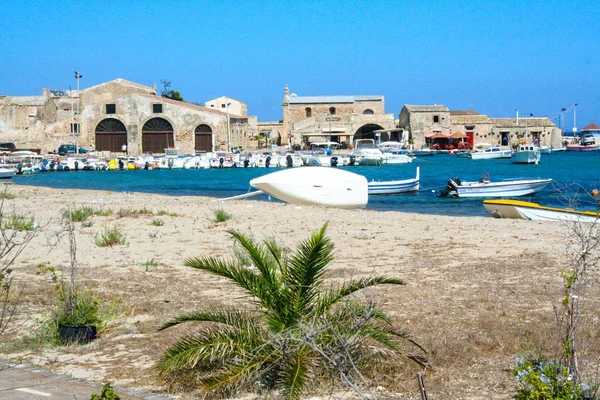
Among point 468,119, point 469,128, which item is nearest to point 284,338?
point 469,128

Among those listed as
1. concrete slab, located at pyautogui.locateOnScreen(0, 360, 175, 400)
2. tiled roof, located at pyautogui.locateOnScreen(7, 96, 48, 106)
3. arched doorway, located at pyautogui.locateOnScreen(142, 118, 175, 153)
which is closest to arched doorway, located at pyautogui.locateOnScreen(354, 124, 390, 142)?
arched doorway, located at pyautogui.locateOnScreen(142, 118, 175, 153)

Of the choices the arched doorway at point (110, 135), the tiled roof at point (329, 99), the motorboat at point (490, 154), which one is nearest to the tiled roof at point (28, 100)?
the arched doorway at point (110, 135)

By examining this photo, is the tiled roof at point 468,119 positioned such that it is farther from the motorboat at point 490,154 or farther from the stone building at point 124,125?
the stone building at point 124,125

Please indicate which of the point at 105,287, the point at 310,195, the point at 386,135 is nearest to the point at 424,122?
the point at 386,135

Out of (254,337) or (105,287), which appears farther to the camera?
(105,287)

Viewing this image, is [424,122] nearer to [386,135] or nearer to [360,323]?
[386,135]

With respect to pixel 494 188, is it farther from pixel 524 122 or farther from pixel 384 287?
pixel 524 122

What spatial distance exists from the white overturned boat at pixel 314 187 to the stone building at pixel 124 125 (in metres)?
48.5

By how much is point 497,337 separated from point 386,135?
83.4 m

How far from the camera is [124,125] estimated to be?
227 feet

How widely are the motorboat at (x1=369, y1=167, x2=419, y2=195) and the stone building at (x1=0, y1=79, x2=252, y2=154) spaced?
39348 mm

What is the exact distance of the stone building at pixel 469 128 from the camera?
89812mm

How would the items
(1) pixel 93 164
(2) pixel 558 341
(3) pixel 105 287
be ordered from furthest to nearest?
(1) pixel 93 164
(3) pixel 105 287
(2) pixel 558 341

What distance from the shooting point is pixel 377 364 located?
568 centimetres
